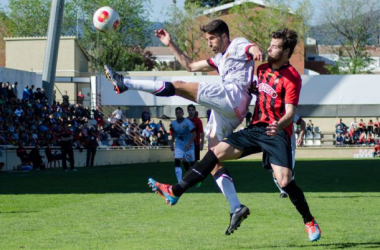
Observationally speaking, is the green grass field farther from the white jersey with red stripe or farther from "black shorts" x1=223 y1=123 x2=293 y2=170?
the white jersey with red stripe

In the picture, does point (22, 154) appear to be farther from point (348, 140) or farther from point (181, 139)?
point (348, 140)

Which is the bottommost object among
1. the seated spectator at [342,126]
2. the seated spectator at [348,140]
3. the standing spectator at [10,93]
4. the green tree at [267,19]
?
the seated spectator at [348,140]

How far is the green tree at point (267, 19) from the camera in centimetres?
7988

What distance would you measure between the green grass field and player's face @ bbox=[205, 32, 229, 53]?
2152 millimetres

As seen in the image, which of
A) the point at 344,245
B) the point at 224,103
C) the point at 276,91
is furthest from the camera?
the point at 224,103

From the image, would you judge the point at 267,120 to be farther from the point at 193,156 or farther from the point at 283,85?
the point at 193,156

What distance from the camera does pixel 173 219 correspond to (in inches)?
442

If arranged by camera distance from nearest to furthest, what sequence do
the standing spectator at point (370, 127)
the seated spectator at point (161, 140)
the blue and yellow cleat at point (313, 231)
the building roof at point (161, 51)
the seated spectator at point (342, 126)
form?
the blue and yellow cleat at point (313, 231) < the seated spectator at point (161, 140) < the standing spectator at point (370, 127) < the seated spectator at point (342, 126) < the building roof at point (161, 51)

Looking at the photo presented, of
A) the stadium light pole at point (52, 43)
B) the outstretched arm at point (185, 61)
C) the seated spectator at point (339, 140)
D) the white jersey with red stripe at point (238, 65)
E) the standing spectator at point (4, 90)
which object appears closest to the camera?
the white jersey with red stripe at point (238, 65)

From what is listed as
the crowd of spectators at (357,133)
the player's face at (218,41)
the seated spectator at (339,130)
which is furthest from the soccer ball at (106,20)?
the seated spectator at (339,130)

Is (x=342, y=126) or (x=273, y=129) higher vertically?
(x=273, y=129)

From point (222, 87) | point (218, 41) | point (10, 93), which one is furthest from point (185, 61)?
point (10, 93)

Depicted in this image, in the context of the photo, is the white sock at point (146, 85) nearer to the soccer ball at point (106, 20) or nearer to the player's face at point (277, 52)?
the player's face at point (277, 52)

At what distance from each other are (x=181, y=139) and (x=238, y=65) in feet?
35.0
